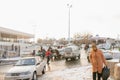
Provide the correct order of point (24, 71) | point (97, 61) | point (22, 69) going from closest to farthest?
1. point (97, 61)
2. point (24, 71)
3. point (22, 69)

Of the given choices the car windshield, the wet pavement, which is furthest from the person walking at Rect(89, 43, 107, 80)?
the car windshield

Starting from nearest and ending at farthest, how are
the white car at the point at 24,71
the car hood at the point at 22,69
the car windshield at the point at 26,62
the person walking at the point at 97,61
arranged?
the person walking at the point at 97,61 < the white car at the point at 24,71 < the car hood at the point at 22,69 < the car windshield at the point at 26,62

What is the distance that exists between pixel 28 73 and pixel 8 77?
1.18 m

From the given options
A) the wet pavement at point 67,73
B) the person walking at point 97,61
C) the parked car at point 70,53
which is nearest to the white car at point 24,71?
the wet pavement at point 67,73

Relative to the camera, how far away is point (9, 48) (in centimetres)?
4853

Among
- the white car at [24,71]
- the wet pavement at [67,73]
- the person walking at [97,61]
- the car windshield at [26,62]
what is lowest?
the wet pavement at [67,73]

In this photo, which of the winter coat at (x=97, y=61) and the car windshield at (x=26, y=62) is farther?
the car windshield at (x=26, y=62)

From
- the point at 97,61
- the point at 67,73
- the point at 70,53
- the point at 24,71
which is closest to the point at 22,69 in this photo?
the point at 24,71

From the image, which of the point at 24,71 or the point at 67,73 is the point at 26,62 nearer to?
the point at 24,71

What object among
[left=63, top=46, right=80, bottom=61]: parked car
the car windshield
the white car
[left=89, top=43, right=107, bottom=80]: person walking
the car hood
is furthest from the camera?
[left=63, top=46, right=80, bottom=61]: parked car

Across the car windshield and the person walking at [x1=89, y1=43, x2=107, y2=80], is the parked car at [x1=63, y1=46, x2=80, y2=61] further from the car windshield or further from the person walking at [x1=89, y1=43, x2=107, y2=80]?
the person walking at [x1=89, y1=43, x2=107, y2=80]

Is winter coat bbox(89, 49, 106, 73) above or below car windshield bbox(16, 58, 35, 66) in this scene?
above

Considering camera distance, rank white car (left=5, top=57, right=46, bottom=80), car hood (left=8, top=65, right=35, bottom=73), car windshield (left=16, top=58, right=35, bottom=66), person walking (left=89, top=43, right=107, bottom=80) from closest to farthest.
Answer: person walking (left=89, top=43, right=107, bottom=80) → white car (left=5, top=57, right=46, bottom=80) → car hood (left=8, top=65, right=35, bottom=73) → car windshield (left=16, top=58, right=35, bottom=66)

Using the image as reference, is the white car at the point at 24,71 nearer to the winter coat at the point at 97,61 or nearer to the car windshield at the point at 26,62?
the car windshield at the point at 26,62
